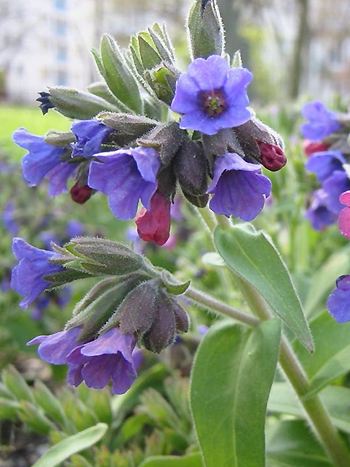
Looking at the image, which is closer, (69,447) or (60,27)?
(69,447)

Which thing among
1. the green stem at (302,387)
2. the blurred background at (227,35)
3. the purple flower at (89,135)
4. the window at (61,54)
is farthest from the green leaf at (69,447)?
the window at (61,54)

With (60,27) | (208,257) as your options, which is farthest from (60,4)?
(208,257)

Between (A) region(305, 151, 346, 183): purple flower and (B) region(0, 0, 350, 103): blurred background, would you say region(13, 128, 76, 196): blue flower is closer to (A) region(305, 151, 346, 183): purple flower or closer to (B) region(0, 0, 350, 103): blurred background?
(B) region(0, 0, 350, 103): blurred background

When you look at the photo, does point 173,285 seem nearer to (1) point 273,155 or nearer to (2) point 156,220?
(2) point 156,220

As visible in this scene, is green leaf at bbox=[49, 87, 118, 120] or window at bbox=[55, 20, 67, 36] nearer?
green leaf at bbox=[49, 87, 118, 120]

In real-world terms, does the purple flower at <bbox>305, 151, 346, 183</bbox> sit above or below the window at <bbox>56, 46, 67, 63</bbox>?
above

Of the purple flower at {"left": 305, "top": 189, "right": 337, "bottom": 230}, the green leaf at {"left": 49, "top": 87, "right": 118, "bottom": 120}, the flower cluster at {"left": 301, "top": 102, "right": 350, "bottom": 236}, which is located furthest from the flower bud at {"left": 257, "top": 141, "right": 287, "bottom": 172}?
the purple flower at {"left": 305, "top": 189, "right": 337, "bottom": 230}

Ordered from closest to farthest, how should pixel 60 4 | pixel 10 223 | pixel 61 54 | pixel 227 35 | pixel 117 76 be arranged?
pixel 117 76 → pixel 10 223 → pixel 227 35 → pixel 60 4 → pixel 61 54
